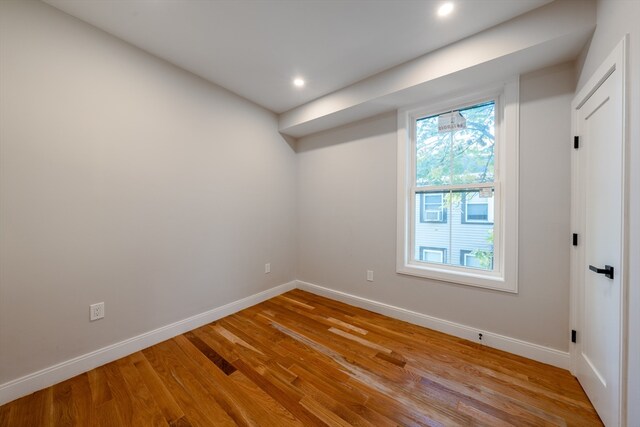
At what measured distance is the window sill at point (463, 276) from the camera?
2.04 meters

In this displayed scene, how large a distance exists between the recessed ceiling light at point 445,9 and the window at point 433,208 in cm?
156

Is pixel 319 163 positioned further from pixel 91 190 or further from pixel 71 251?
pixel 71 251

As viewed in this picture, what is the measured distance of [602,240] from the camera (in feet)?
4.47

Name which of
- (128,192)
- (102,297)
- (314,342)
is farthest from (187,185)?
(314,342)

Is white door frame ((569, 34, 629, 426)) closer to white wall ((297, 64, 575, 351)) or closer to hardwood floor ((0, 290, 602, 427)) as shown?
white wall ((297, 64, 575, 351))

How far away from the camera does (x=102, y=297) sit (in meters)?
1.87

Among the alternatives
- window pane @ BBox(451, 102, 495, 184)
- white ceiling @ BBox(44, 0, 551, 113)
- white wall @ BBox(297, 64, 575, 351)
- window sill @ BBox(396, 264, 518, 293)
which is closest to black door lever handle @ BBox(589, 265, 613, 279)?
white wall @ BBox(297, 64, 575, 351)

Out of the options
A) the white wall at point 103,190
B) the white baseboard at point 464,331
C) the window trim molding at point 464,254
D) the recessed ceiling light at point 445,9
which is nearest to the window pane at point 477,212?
the window trim molding at point 464,254

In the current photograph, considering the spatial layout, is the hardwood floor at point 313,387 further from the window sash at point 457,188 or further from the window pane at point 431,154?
the window pane at point 431,154

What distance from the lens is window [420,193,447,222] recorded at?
250 cm

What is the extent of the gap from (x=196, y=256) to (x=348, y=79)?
2558 millimetres

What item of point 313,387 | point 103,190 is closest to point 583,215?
point 313,387

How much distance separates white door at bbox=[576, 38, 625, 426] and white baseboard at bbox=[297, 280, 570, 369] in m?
0.17

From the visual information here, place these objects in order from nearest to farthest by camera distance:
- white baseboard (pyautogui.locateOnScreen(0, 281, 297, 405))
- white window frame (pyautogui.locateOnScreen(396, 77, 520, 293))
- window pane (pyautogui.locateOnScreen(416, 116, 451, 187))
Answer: white baseboard (pyautogui.locateOnScreen(0, 281, 297, 405)) < white window frame (pyautogui.locateOnScreen(396, 77, 520, 293)) < window pane (pyautogui.locateOnScreen(416, 116, 451, 187))
